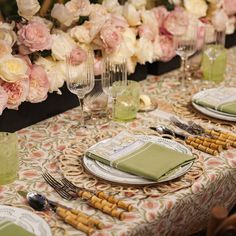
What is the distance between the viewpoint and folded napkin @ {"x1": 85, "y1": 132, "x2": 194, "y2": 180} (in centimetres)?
131

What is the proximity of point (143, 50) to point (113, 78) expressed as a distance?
321 mm

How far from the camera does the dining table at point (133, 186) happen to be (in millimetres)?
1188

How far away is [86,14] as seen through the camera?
1802 mm

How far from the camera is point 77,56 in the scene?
1639 mm

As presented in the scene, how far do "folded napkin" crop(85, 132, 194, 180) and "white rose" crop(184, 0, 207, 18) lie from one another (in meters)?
0.91

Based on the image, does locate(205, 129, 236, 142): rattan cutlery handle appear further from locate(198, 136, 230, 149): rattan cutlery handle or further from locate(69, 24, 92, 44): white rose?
locate(69, 24, 92, 44): white rose

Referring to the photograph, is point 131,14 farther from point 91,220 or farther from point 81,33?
point 91,220

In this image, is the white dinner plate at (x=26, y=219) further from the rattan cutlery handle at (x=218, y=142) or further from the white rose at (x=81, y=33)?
the white rose at (x=81, y=33)

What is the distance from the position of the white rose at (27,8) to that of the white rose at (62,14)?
11cm

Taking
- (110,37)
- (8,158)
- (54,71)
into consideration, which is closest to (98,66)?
(110,37)

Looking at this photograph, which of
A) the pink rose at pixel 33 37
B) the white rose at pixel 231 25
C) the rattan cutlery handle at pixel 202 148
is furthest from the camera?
the white rose at pixel 231 25

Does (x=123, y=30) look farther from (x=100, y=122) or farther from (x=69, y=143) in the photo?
(x=69, y=143)

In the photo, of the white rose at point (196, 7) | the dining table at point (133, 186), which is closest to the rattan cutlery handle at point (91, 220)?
the dining table at point (133, 186)

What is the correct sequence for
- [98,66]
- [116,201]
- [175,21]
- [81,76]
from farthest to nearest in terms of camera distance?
[175,21] → [98,66] → [81,76] → [116,201]
